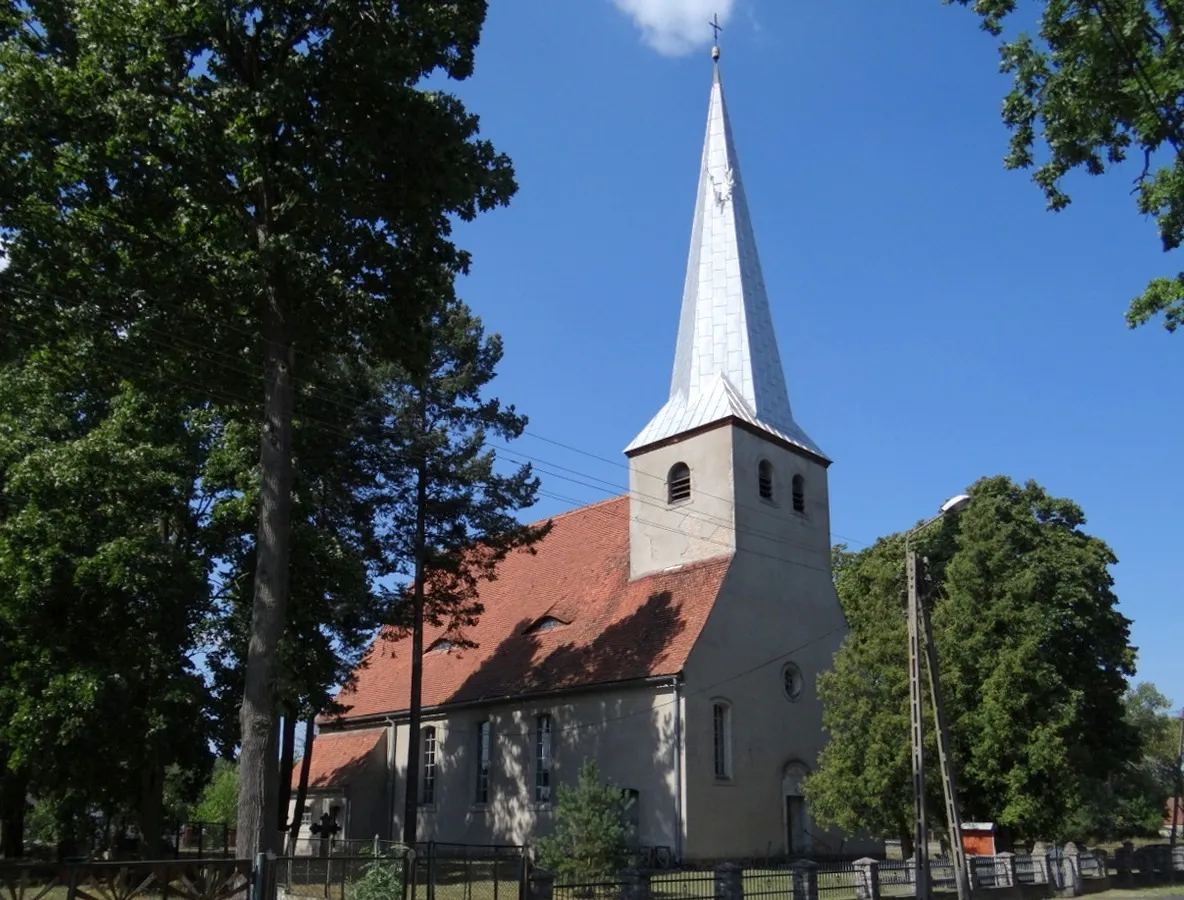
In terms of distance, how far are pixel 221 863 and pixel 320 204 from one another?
834 centimetres

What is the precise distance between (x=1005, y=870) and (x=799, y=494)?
10829 millimetres

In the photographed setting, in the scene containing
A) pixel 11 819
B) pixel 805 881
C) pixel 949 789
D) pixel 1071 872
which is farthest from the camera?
pixel 11 819

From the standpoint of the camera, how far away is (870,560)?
33.7m

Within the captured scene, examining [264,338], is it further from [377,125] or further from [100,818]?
[100,818]

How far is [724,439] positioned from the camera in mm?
27750

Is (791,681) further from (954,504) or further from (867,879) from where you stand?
(954,504)

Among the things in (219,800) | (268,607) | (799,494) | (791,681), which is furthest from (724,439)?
(219,800)

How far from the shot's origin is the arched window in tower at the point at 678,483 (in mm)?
28844

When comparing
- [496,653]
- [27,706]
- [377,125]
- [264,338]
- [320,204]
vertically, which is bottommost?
[27,706]

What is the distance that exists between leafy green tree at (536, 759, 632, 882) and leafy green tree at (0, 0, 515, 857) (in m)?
6.24

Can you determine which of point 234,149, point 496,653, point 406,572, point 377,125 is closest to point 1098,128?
point 377,125

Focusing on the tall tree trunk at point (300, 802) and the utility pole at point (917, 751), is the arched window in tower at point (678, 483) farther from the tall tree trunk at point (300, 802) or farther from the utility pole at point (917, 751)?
the tall tree trunk at point (300, 802)

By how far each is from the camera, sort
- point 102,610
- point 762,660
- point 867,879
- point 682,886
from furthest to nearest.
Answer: point 762,660, point 102,610, point 867,879, point 682,886

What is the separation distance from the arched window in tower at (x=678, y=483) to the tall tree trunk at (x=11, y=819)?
18830 millimetres
